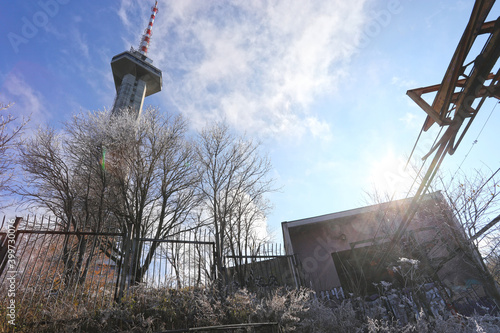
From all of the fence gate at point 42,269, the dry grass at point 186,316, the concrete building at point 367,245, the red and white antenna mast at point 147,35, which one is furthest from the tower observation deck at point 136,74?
the dry grass at point 186,316

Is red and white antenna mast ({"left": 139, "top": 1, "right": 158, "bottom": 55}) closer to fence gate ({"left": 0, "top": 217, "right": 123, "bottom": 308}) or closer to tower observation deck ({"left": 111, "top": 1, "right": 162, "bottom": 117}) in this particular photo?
tower observation deck ({"left": 111, "top": 1, "right": 162, "bottom": 117})

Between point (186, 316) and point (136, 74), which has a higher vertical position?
point (136, 74)

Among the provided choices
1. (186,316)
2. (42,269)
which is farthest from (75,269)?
(186,316)

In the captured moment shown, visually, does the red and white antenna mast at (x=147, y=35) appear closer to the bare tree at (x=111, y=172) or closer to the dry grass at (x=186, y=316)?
the bare tree at (x=111, y=172)

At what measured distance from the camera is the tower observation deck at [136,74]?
50.9 meters

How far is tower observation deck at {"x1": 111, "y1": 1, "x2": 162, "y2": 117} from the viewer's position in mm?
50875

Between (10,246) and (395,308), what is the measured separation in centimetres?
1014

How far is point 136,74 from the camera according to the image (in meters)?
56.3

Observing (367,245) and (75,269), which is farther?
(367,245)

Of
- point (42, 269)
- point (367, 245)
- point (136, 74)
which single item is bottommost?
point (42, 269)

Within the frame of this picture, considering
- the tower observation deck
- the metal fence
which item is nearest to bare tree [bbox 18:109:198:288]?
the metal fence

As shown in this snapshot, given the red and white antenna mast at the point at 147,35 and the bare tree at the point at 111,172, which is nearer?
the bare tree at the point at 111,172

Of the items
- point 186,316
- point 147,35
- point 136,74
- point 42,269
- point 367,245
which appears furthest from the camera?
point 147,35

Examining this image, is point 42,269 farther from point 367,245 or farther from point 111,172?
point 367,245
